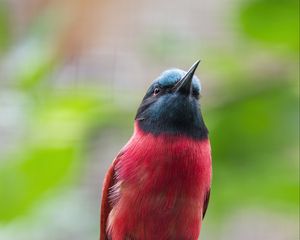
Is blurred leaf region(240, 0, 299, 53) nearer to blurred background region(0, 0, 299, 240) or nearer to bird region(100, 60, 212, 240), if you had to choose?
blurred background region(0, 0, 299, 240)

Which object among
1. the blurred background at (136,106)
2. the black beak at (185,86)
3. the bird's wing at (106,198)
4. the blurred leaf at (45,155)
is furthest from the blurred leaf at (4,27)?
the black beak at (185,86)

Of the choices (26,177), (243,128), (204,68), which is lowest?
(26,177)

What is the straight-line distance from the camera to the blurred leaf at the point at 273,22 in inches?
81.5

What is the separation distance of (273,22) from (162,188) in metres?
0.63

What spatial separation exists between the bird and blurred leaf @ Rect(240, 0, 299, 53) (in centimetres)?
39

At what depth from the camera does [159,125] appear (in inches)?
72.2

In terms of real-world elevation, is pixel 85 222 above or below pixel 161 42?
below

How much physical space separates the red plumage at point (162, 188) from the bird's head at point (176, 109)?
0.08 feet

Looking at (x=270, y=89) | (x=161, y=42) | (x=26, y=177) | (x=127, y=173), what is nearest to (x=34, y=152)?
(x=26, y=177)

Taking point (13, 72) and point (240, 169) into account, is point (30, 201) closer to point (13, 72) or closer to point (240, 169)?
point (13, 72)

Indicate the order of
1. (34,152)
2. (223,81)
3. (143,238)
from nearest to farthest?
(143,238)
(34,152)
(223,81)

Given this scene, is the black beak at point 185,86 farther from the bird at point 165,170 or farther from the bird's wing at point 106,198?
the bird's wing at point 106,198

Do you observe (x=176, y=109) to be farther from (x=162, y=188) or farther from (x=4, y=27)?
(x=4, y=27)

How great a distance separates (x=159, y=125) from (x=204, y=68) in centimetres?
41
